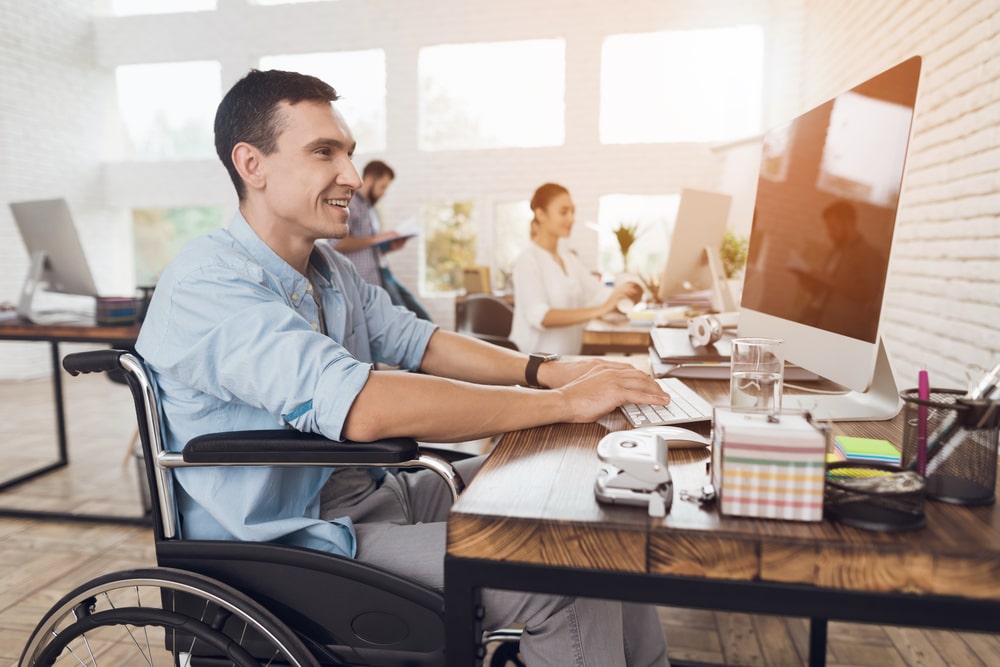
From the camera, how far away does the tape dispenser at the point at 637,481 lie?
69 cm

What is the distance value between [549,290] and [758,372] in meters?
2.20

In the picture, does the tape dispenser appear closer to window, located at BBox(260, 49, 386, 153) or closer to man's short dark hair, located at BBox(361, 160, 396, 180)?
man's short dark hair, located at BBox(361, 160, 396, 180)

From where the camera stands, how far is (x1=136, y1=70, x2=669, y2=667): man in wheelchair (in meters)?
0.97

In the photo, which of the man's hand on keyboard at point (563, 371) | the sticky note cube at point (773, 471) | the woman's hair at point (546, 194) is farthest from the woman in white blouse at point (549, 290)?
the sticky note cube at point (773, 471)

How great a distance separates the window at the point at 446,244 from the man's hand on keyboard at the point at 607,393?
6.10m

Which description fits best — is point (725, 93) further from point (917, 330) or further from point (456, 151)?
point (917, 330)

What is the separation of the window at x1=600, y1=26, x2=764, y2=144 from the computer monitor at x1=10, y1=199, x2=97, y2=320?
4902mm

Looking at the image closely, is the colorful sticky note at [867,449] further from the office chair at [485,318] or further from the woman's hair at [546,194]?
the woman's hair at [546,194]

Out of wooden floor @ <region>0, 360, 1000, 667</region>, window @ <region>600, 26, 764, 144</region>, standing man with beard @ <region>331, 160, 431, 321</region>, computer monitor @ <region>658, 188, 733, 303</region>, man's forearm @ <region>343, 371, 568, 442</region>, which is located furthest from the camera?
window @ <region>600, 26, 764, 144</region>

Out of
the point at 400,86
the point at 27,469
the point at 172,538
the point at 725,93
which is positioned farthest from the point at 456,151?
the point at 172,538

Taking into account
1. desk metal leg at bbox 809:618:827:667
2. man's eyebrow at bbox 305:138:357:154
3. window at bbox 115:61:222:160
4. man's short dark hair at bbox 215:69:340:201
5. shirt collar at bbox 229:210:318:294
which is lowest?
desk metal leg at bbox 809:618:827:667

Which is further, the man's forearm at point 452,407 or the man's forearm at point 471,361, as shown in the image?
the man's forearm at point 471,361

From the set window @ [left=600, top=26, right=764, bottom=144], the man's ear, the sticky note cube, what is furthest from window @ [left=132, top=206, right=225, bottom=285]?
the sticky note cube

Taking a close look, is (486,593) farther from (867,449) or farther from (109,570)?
(109,570)
